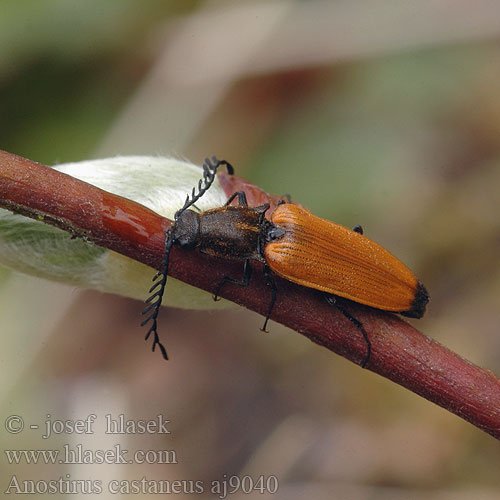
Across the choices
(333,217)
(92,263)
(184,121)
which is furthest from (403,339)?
(184,121)

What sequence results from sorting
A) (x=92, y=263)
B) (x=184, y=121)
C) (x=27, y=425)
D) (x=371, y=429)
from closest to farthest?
(x=92, y=263)
(x=27, y=425)
(x=371, y=429)
(x=184, y=121)

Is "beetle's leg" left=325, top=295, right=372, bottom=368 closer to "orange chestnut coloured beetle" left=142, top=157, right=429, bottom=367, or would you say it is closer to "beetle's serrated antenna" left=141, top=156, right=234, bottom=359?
"orange chestnut coloured beetle" left=142, top=157, right=429, bottom=367

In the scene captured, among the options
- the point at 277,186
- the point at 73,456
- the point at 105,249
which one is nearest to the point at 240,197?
the point at 105,249

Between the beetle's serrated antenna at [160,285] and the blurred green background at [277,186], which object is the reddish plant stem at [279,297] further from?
the blurred green background at [277,186]

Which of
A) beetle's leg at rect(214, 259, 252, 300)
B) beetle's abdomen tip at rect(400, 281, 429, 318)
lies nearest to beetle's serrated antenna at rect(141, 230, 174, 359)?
beetle's leg at rect(214, 259, 252, 300)

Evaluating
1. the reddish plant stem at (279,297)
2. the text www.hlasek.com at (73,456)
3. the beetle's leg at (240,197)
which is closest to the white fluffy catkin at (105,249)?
the beetle's leg at (240,197)

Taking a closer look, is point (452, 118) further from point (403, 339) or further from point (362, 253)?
point (403, 339)
